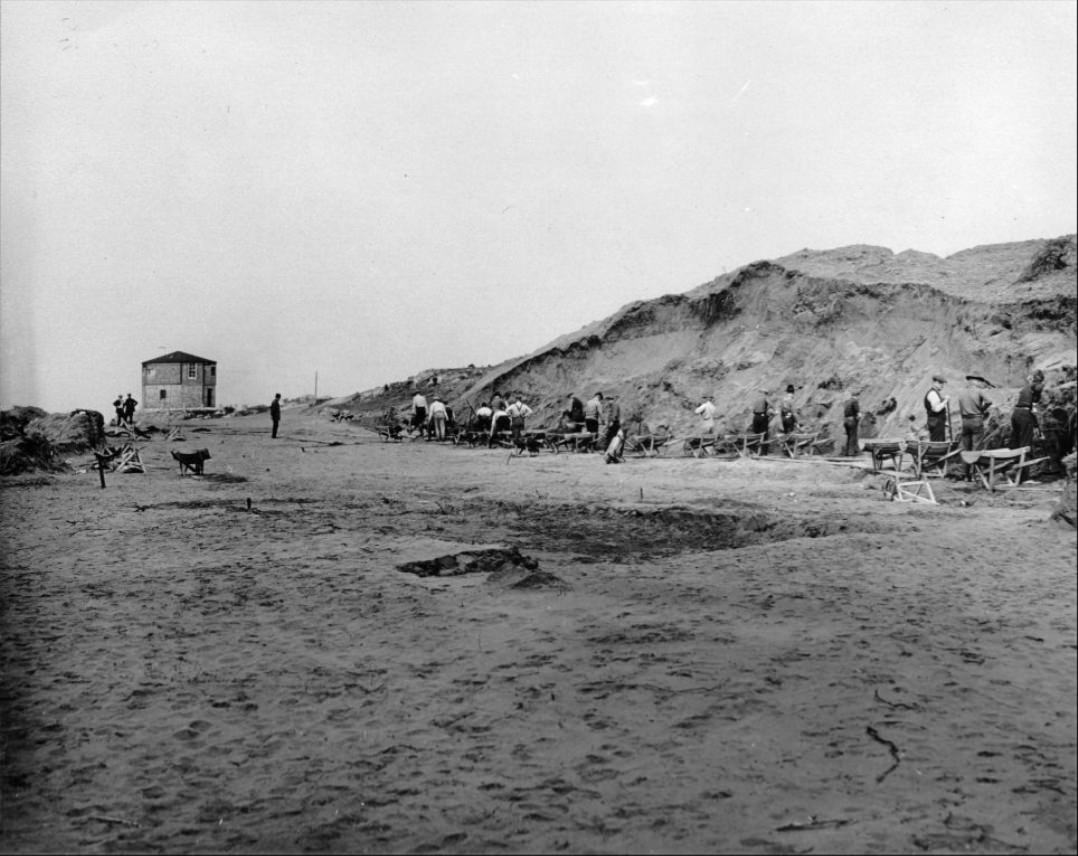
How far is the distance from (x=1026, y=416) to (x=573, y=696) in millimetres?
4276

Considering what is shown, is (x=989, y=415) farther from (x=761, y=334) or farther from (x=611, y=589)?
(x=761, y=334)

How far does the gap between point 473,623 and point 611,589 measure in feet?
2.54

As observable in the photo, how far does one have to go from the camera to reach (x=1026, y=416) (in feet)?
18.9

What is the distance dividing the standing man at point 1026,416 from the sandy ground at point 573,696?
537mm

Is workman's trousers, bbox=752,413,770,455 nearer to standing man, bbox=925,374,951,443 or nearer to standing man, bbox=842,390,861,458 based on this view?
standing man, bbox=842,390,861,458

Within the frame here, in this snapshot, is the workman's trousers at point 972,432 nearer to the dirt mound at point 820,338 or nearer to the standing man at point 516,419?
the dirt mound at point 820,338

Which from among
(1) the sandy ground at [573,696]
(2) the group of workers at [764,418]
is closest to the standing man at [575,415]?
(2) the group of workers at [764,418]

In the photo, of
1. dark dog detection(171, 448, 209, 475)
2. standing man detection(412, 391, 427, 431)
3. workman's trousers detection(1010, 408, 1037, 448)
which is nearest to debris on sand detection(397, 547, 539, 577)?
workman's trousers detection(1010, 408, 1037, 448)

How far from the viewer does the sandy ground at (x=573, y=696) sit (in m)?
2.44

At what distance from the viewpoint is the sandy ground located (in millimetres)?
2439

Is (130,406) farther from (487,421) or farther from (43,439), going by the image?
(487,421)

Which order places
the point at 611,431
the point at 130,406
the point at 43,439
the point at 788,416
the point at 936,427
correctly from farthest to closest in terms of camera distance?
the point at 130,406 < the point at 788,416 < the point at 611,431 < the point at 43,439 < the point at 936,427

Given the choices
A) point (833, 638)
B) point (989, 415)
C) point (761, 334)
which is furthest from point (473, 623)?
point (761, 334)

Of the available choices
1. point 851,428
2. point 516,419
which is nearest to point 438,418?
point 516,419
